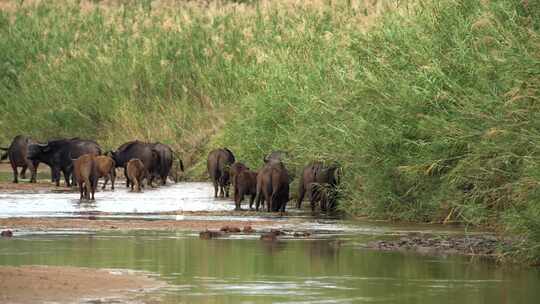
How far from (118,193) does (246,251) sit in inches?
513

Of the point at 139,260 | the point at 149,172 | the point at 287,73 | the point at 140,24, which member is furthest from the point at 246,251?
the point at 140,24

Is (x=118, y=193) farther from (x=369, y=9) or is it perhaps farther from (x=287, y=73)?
(x=369, y=9)

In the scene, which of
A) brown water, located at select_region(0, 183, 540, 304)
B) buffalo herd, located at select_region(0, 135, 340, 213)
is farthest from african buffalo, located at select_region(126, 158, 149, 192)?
brown water, located at select_region(0, 183, 540, 304)

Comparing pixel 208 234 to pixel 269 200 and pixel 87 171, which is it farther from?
pixel 87 171

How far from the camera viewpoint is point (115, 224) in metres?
21.6

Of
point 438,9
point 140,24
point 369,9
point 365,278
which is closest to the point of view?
point 365,278

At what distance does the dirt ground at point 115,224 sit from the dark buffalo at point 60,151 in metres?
11.4

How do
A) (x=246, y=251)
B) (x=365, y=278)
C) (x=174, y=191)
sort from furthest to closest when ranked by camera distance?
1. (x=174, y=191)
2. (x=246, y=251)
3. (x=365, y=278)

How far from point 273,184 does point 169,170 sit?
32.2 ft

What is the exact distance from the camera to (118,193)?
3023 centimetres

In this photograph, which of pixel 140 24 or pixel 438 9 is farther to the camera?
pixel 140 24

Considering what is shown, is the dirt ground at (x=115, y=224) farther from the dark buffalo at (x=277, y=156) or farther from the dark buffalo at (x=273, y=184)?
the dark buffalo at (x=277, y=156)

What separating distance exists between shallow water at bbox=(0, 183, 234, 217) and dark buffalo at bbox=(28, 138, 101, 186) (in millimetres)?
2403

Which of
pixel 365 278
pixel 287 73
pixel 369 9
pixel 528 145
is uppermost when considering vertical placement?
pixel 369 9
